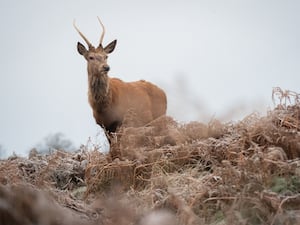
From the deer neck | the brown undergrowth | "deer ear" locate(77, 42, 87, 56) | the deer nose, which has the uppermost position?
"deer ear" locate(77, 42, 87, 56)

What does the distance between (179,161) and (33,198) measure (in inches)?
171

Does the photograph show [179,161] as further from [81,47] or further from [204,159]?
[81,47]

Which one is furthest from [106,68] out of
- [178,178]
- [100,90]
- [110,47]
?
[178,178]

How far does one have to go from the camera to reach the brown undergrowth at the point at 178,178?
13.3 feet

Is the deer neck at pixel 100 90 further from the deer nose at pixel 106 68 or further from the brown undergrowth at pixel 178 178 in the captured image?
the brown undergrowth at pixel 178 178

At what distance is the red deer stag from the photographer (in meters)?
10.3

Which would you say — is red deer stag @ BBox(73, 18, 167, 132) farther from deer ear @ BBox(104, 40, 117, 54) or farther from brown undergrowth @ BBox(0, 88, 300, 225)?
brown undergrowth @ BBox(0, 88, 300, 225)

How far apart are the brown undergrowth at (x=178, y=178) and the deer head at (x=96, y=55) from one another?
7.36 ft

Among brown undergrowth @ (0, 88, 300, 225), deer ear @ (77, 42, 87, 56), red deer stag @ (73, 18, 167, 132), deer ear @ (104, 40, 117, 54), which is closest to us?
brown undergrowth @ (0, 88, 300, 225)

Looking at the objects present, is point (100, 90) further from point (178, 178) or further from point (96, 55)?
point (178, 178)

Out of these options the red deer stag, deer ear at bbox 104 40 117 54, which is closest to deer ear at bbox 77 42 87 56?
the red deer stag

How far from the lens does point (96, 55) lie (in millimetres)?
10828

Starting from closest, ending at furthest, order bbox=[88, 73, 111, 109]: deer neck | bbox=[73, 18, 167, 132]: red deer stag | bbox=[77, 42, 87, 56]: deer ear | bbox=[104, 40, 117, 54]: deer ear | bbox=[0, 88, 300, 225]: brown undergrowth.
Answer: bbox=[0, 88, 300, 225]: brown undergrowth
bbox=[73, 18, 167, 132]: red deer stag
bbox=[88, 73, 111, 109]: deer neck
bbox=[77, 42, 87, 56]: deer ear
bbox=[104, 40, 117, 54]: deer ear

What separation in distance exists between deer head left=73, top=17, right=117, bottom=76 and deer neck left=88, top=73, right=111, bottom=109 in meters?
0.09
